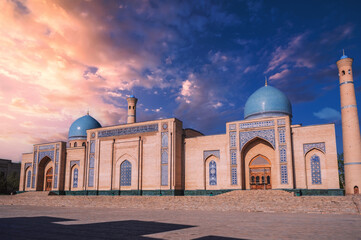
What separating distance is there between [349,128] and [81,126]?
23.6m

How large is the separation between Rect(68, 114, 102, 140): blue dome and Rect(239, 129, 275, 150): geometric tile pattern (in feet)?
56.0

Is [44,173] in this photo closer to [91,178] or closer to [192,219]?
[91,178]

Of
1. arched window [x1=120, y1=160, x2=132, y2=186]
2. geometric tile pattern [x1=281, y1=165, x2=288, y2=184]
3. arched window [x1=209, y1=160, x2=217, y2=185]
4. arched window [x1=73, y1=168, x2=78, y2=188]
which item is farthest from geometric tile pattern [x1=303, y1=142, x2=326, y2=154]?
arched window [x1=73, y1=168, x2=78, y2=188]

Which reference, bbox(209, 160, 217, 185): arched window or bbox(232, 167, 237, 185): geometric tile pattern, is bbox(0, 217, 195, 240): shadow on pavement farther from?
bbox(209, 160, 217, 185): arched window

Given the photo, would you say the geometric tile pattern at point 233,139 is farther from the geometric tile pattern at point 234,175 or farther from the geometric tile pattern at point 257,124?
the geometric tile pattern at point 234,175

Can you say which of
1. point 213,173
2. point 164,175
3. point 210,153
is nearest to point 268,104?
point 210,153

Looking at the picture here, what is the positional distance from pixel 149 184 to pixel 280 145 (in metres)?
9.36

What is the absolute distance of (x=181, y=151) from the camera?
21922 millimetres

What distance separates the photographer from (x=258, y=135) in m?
19.1

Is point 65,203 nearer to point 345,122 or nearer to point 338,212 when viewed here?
point 338,212

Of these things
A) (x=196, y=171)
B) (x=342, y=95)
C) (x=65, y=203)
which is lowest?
(x=65, y=203)

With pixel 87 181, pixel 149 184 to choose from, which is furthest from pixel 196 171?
pixel 87 181

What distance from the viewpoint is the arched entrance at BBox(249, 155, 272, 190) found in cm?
1933

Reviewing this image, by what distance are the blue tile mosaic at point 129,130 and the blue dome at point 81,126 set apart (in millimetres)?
6270
